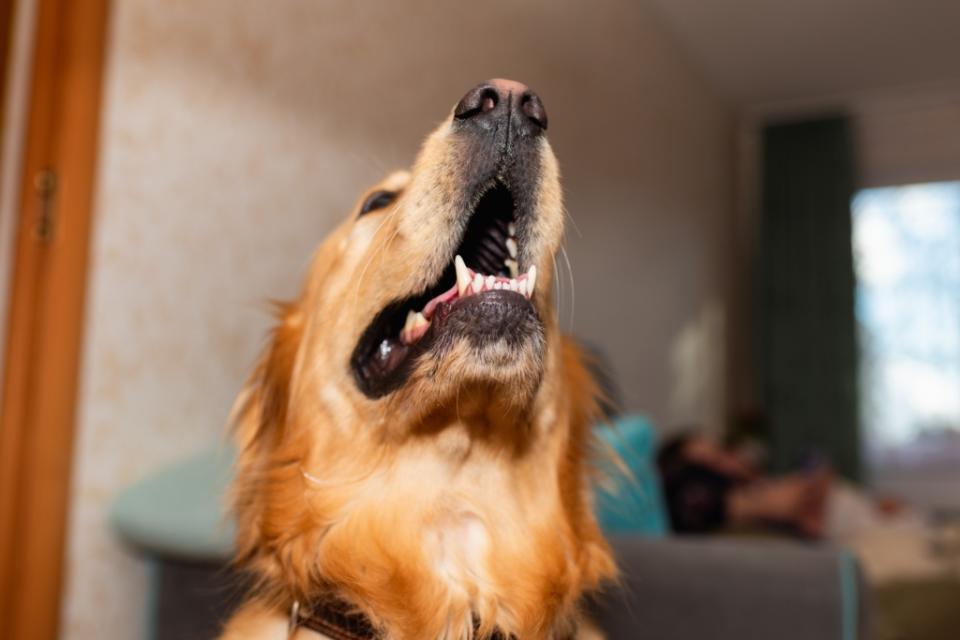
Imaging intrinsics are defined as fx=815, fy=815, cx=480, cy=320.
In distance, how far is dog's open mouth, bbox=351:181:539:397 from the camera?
41.0 inches

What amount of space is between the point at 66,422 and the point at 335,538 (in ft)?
2.92

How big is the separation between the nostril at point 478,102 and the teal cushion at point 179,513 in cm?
88

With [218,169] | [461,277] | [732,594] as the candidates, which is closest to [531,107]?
[461,277]

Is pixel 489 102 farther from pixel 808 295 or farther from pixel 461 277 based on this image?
pixel 808 295

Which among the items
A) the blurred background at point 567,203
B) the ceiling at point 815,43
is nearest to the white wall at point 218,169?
the blurred background at point 567,203

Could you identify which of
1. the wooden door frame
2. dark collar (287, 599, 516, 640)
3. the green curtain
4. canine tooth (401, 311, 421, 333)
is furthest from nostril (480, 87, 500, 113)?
the green curtain

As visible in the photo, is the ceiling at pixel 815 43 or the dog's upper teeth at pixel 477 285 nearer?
the dog's upper teeth at pixel 477 285

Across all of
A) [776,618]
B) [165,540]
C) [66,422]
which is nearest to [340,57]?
[66,422]

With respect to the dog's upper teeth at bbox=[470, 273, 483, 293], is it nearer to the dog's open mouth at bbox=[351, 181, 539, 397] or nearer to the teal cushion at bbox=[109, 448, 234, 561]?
the dog's open mouth at bbox=[351, 181, 539, 397]

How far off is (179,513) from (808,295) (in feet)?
20.1

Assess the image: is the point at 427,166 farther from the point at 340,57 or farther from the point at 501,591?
the point at 340,57

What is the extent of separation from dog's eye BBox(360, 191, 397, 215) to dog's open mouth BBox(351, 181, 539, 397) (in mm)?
202

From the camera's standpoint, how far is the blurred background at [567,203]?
5.70ft

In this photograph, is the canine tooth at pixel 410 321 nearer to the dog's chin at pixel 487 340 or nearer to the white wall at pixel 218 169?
the dog's chin at pixel 487 340
